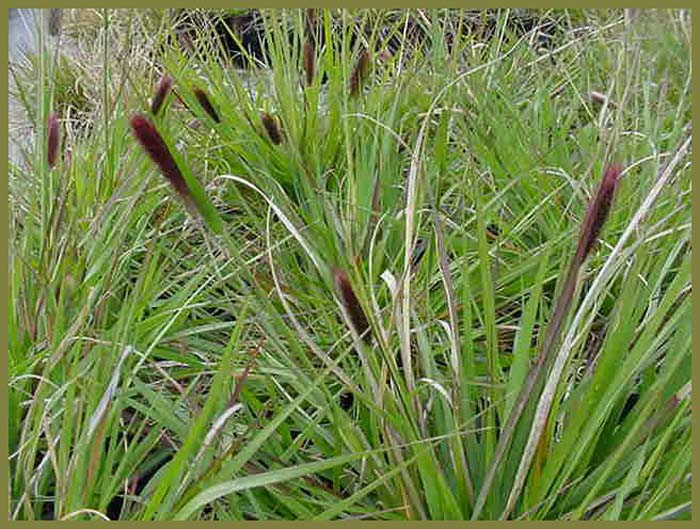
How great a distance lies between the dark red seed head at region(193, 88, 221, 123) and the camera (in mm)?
907

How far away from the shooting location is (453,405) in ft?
1.90

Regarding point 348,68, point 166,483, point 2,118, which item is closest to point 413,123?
point 348,68

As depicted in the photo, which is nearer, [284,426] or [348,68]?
[284,426]

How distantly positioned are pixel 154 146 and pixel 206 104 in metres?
0.45

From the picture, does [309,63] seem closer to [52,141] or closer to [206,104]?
[206,104]

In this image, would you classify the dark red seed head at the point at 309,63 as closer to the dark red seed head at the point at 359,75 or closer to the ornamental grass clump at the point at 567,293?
the dark red seed head at the point at 359,75

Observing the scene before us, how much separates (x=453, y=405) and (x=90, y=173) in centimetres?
59

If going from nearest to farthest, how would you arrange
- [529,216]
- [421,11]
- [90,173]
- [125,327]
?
[125,327] < [529,216] < [90,173] < [421,11]

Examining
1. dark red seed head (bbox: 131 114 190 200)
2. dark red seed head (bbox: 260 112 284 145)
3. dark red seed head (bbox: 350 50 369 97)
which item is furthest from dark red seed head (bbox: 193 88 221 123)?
dark red seed head (bbox: 131 114 190 200)

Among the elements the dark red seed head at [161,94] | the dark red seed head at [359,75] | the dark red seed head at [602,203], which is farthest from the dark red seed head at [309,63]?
the dark red seed head at [602,203]

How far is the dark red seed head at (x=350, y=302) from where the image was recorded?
0.49 metres

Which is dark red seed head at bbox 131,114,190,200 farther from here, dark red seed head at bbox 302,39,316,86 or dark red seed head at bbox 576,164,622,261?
dark red seed head at bbox 302,39,316,86

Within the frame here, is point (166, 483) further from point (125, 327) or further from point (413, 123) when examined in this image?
point (413, 123)

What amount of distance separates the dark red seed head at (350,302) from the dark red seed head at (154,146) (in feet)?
0.43
